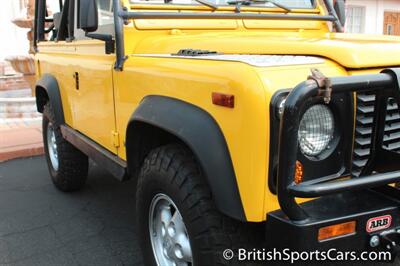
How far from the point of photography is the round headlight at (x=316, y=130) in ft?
5.74

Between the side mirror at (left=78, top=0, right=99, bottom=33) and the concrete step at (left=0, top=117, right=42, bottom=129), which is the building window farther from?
the side mirror at (left=78, top=0, right=99, bottom=33)

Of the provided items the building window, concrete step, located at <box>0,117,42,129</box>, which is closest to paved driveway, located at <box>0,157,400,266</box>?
concrete step, located at <box>0,117,42,129</box>

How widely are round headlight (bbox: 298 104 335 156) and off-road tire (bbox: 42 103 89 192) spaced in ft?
9.02

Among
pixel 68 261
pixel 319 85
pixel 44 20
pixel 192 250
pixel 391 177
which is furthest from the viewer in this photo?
pixel 44 20

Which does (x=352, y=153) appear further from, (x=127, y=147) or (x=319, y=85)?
(x=127, y=147)

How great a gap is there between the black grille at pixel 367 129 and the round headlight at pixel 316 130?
0.39 ft

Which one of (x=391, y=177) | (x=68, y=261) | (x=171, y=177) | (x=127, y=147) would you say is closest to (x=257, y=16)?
(x=127, y=147)

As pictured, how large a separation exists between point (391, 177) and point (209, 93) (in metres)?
0.78

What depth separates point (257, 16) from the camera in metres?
3.12

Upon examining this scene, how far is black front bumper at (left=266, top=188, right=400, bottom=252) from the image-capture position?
64.1 inches

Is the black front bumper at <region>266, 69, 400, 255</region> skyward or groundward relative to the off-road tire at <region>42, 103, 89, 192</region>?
skyward

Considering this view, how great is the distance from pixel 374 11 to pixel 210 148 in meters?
16.1

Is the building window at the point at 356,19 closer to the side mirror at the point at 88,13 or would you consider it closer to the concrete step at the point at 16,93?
the concrete step at the point at 16,93

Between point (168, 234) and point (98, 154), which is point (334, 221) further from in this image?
point (98, 154)
